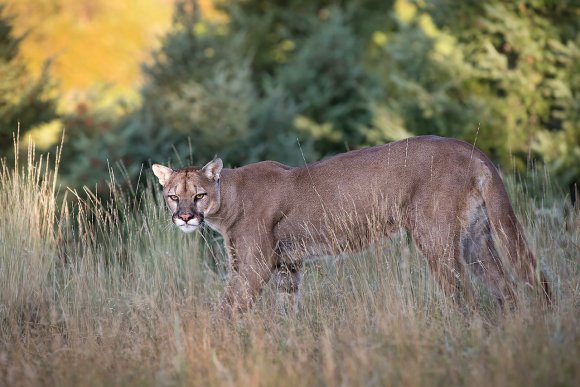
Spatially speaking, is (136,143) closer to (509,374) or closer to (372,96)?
(372,96)

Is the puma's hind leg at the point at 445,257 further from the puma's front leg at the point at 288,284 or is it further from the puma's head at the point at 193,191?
the puma's head at the point at 193,191

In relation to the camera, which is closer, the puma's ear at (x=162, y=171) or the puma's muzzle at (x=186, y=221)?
the puma's muzzle at (x=186, y=221)

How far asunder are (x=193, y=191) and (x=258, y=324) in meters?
1.76

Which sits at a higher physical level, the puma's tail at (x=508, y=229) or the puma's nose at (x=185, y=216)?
the puma's nose at (x=185, y=216)

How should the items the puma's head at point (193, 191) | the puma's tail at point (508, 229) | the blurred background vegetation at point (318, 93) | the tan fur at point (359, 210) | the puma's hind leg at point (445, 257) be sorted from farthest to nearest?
the blurred background vegetation at point (318, 93) < the puma's head at point (193, 191) < the tan fur at point (359, 210) < the puma's hind leg at point (445, 257) < the puma's tail at point (508, 229)

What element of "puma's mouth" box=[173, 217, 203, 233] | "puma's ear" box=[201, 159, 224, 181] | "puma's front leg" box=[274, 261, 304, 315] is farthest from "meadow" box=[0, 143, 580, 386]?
"puma's ear" box=[201, 159, 224, 181]

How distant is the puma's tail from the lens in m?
6.31

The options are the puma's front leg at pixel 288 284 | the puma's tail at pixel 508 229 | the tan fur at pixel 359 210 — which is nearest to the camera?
the puma's tail at pixel 508 229

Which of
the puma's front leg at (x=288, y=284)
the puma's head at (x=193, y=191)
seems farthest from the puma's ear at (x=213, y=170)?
the puma's front leg at (x=288, y=284)

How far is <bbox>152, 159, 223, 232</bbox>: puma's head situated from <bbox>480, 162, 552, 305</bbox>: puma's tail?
87.0 inches

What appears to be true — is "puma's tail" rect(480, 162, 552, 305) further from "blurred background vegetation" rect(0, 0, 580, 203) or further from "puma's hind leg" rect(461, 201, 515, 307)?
"blurred background vegetation" rect(0, 0, 580, 203)

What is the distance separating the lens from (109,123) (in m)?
15.9

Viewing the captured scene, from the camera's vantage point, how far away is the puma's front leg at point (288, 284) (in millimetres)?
6980

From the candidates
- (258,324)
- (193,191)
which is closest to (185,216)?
(193,191)
